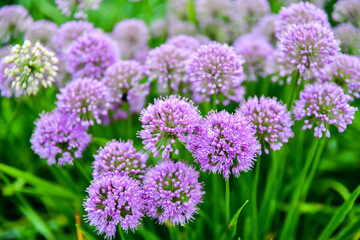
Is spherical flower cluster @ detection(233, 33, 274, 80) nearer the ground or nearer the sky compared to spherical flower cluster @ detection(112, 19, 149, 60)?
nearer the sky

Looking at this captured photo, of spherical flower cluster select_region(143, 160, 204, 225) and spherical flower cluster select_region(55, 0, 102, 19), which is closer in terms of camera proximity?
spherical flower cluster select_region(143, 160, 204, 225)

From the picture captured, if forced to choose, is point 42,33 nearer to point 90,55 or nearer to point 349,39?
point 90,55

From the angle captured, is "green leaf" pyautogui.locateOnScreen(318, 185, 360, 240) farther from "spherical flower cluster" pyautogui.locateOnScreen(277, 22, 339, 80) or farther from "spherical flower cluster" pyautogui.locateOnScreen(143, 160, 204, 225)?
"spherical flower cluster" pyautogui.locateOnScreen(143, 160, 204, 225)

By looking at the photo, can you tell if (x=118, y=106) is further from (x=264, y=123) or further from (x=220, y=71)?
(x=264, y=123)

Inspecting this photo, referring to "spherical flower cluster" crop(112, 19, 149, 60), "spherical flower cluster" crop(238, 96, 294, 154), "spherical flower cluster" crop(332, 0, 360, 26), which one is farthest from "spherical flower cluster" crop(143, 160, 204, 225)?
"spherical flower cluster" crop(332, 0, 360, 26)

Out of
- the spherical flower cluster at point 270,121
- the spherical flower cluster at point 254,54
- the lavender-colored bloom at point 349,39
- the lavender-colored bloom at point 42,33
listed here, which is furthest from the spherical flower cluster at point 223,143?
the lavender-colored bloom at point 42,33
